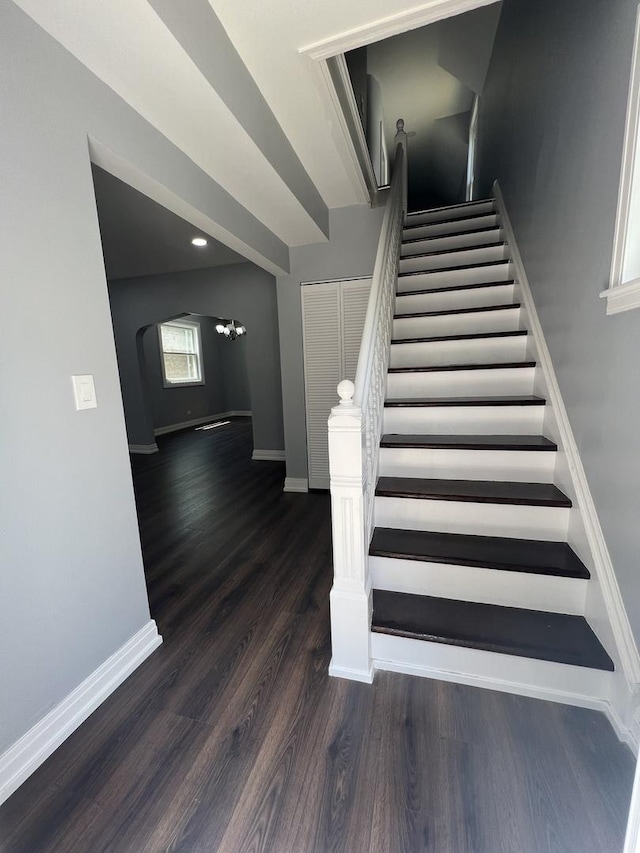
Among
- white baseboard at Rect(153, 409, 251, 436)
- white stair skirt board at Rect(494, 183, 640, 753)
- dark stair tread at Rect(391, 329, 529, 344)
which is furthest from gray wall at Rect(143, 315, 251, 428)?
white stair skirt board at Rect(494, 183, 640, 753)

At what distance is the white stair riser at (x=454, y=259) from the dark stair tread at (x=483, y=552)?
231 centimetres

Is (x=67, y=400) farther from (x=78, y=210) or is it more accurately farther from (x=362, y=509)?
(x=362, y=509)

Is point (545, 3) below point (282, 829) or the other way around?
the other way around

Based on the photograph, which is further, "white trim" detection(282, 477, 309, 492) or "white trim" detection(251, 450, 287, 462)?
"white trim" detection(251, 450, 287, 462)

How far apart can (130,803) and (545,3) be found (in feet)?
14.1

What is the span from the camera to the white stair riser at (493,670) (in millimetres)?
1333

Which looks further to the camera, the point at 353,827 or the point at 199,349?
the point at 199,349

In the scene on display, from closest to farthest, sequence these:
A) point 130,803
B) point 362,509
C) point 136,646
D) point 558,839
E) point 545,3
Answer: point 558,839
point 130,803
point 362,509
point 136,646
point 545,3

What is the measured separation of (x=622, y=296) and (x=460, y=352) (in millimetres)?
1186

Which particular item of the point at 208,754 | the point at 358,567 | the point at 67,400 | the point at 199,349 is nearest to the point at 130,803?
the point at 208,754

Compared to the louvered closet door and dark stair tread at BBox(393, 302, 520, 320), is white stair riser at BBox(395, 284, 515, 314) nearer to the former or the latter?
dark stair tread at BBox(393, 302, 520, 320)

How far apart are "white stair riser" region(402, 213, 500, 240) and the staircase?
95cm

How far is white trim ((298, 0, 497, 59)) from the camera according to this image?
55.9 inches

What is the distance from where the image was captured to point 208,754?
1.23 m
